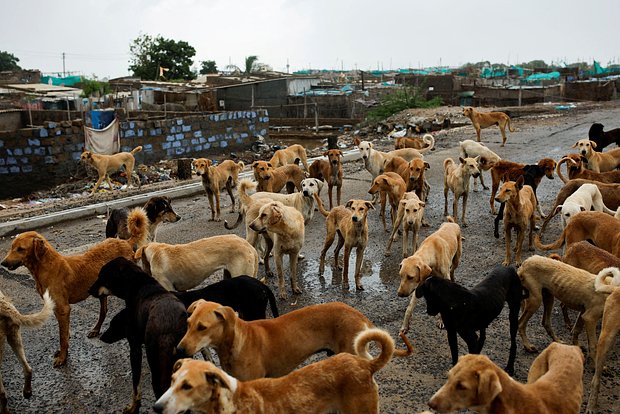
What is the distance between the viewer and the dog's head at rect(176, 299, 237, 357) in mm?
3988

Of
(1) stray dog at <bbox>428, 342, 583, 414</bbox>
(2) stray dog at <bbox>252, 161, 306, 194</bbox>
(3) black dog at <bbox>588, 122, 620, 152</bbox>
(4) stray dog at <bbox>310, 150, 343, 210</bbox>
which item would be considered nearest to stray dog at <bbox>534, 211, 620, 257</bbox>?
(1) stray dog at <bbox>428, 342, 583, 414</bbox>

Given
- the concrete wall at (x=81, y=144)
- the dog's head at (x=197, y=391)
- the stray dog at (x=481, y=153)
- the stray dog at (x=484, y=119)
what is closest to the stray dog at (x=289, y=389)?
the dog's head at (x=197, y=391)

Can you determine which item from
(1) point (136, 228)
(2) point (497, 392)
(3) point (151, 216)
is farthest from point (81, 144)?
(2) point (497, 392)

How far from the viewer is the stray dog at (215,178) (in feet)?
35.8

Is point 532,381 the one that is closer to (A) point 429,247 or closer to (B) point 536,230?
(A) point 429,247

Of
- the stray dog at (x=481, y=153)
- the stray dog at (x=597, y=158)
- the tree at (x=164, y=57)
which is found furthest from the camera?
the tree at (x=164, y=57)

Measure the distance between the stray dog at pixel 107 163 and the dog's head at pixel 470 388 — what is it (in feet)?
45.5

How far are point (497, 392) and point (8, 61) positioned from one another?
278 ft

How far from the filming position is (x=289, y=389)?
141 inches

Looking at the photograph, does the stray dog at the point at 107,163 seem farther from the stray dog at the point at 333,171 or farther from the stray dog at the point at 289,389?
the stray dog at the point at 289,389

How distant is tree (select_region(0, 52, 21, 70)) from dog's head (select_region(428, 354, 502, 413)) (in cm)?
8167

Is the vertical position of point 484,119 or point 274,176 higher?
point 484,119

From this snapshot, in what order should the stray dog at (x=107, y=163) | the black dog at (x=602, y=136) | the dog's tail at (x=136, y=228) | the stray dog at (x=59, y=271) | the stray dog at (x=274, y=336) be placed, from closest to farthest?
the stray dog at (x=274, y=336) < the stray dog at (x=59, y=271) < the dog's tail at (x=136, y=228) < the black dog at (x=602, y=136) < the stray dog at (x=107, y=163)

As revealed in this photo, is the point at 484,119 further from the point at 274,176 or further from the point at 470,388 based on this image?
the point at 470,388
